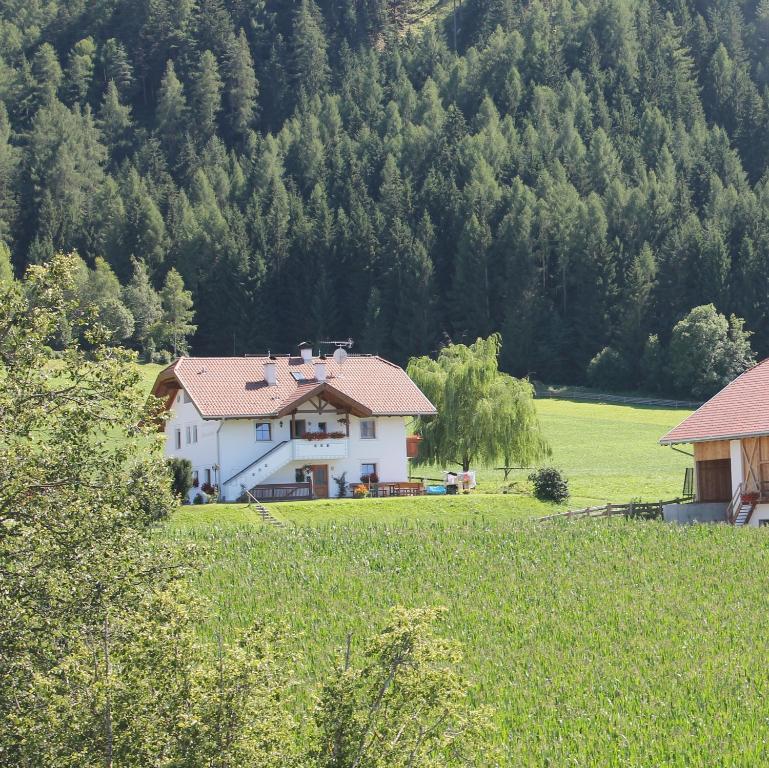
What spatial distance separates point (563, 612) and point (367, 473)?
27.3 metres

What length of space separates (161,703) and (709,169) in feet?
492

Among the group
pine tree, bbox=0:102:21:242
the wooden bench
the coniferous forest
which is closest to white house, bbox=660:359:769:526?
the wooden bench

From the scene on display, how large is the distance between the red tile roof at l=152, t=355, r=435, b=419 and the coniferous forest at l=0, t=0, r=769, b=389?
5350cm

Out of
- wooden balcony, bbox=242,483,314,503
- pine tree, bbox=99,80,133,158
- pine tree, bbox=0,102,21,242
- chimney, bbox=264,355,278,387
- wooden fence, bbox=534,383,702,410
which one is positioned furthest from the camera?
pine tree, bbox=99,80,133,158

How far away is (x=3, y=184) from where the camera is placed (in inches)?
6171

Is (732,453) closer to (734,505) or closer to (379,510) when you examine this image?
(734,505)

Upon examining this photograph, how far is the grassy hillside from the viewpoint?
79.5 ft

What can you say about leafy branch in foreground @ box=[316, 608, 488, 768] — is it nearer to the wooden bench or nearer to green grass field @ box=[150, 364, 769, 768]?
green grass field @ box=[150, 364, 769, 768]

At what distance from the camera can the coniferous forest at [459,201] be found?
412 feet

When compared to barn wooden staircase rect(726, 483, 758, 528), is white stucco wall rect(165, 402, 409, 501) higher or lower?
higher

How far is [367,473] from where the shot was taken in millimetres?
59406

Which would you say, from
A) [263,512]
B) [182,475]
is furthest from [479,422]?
[182,475]

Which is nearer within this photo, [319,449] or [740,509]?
[740,509]

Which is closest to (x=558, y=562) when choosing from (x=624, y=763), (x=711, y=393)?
(x=624, y=763)
